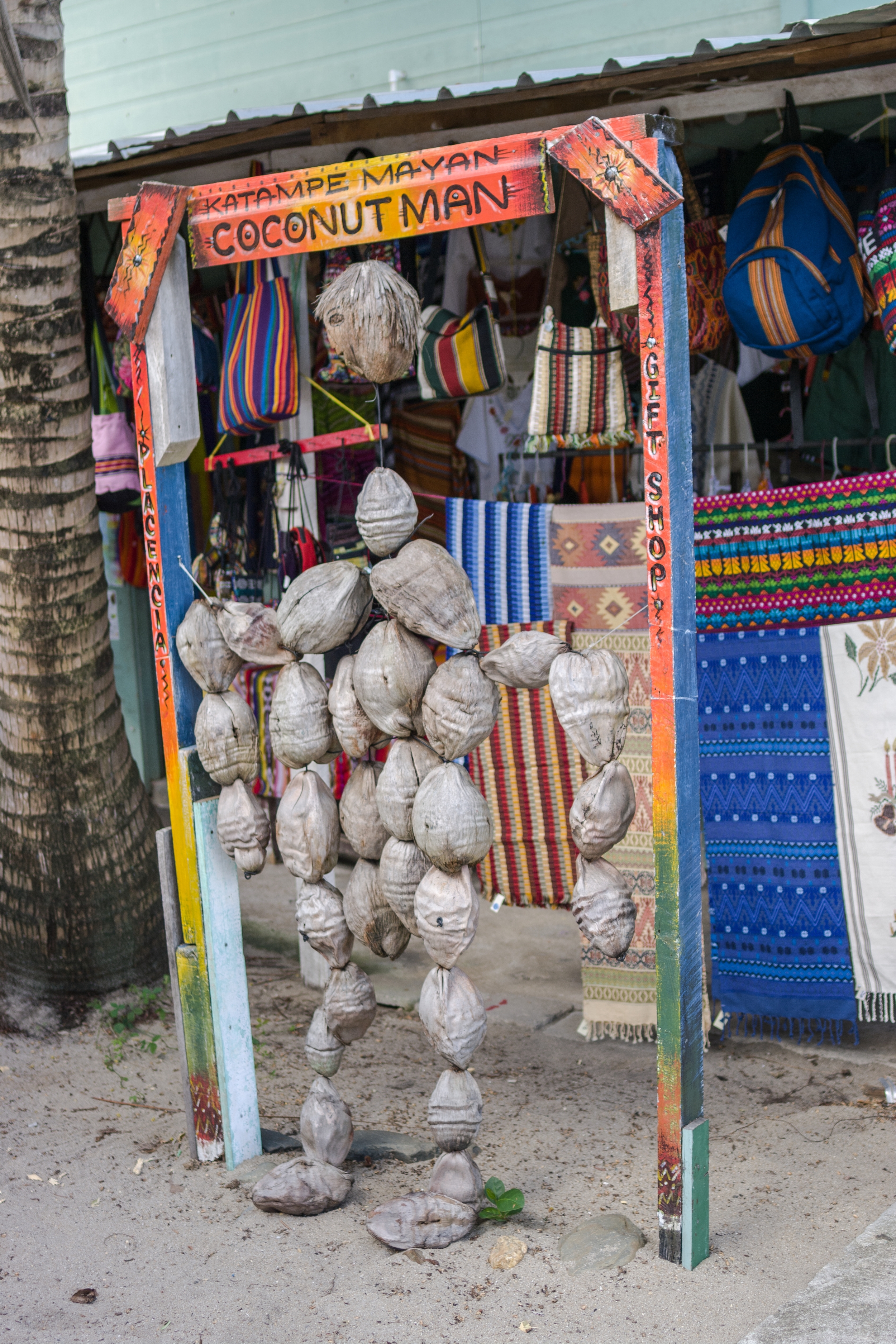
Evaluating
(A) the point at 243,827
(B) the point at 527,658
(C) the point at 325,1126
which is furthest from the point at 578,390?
(C) the point at 325,1126

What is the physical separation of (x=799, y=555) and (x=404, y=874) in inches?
65.4

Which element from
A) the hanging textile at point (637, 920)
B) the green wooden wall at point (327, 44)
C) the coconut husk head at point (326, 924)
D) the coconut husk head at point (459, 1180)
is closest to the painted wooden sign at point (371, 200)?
the coconut husk head at point (326, 924)

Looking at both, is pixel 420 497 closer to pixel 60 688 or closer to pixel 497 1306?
pixel 60 688

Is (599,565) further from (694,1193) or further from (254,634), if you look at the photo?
(694,1193)

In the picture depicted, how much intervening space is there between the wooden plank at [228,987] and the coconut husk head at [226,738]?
132 millimetres

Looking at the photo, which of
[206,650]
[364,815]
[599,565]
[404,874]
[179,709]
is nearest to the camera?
[404,874]

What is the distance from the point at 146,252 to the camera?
9.71 ft

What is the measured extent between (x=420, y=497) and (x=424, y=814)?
107 inches

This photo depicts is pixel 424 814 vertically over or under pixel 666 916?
over

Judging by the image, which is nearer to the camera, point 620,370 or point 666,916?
point 666,916

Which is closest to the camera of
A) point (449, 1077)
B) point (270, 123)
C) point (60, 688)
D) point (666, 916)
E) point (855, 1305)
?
point (855, 1305)

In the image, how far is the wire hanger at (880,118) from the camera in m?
3.88

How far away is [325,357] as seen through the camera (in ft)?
16.5

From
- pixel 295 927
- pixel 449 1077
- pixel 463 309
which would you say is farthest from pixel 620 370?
pixel 295 927
